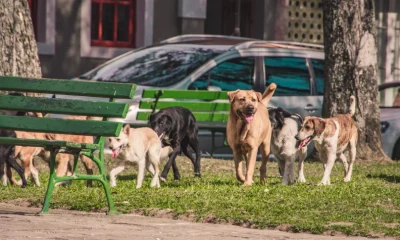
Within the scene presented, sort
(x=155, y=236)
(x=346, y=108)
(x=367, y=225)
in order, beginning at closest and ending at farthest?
(x=155, y=236) → (x=367, y=225) → (x=346, y=108)

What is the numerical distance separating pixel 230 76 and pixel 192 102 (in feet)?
4.98

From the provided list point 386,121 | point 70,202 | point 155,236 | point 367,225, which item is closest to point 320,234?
point 367,225

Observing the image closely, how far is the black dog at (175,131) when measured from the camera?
15617mm

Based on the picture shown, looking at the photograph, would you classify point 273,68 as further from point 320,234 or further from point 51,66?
point 320,234

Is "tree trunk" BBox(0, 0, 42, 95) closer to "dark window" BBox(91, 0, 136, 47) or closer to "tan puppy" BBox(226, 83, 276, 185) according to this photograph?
"tan puppy" BBox(226, 83, 276, 185)

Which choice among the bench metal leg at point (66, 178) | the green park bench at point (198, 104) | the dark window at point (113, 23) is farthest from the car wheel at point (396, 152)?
the bench metal leg at point (66, 178)

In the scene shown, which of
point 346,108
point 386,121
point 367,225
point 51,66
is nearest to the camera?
point 367,225

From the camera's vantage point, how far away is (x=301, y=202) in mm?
12227

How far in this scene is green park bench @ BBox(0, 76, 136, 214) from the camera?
11.2 metres

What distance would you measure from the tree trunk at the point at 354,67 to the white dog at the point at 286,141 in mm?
4950

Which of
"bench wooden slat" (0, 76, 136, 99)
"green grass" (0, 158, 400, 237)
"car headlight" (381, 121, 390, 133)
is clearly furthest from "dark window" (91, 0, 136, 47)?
"bench wooden slat" (0, 76, 136, 99)

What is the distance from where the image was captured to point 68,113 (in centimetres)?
1173

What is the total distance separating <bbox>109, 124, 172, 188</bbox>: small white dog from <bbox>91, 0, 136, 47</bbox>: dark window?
13261 millimetres

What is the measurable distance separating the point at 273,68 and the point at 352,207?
30.4 ft
